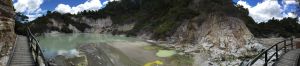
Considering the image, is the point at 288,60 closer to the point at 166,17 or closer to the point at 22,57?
the point at 22,57

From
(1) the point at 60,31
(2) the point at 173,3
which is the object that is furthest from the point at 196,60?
(1) the point at 60,31

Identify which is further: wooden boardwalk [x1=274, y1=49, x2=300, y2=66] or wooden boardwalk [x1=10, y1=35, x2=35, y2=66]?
wooden boardwalk [x1=10, y1=35, x2=35, y2=66]

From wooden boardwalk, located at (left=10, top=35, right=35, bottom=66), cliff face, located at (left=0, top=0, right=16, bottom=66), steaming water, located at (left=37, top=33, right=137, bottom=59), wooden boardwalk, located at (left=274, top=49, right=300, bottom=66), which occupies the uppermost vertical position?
cliff face, located at (left=0, top=0, right=16, bottom=66)

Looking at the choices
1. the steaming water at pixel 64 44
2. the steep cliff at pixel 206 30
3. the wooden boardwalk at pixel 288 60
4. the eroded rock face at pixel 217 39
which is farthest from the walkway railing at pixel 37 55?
the eroded rock face at pixel 217 39

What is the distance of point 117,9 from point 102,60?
9738 centimetres

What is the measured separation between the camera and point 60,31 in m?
103

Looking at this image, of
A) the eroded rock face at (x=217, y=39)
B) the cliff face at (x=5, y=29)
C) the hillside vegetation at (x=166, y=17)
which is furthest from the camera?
the hillside vegetation at (x=166, y=17)

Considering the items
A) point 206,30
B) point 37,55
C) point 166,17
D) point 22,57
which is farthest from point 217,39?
point 37,55

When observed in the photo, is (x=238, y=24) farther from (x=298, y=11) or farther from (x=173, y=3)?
(x=173, y=3)

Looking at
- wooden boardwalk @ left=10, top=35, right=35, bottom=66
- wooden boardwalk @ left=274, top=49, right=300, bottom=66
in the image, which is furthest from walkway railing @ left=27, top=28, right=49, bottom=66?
wooden boardwalk @ left=274, top=49, right=300, bottom=66

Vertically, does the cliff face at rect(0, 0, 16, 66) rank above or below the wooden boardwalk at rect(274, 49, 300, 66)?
above

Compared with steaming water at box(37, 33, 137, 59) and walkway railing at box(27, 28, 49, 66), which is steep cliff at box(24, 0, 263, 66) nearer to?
steaming water at box(37, 33, 137, 59)

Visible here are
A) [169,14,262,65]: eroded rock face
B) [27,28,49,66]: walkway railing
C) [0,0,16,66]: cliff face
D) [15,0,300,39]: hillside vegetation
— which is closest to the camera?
[27,28,49,66]: walkway railing

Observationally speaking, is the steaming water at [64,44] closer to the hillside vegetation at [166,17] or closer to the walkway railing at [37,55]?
the hillside vegetation at [166,17]
